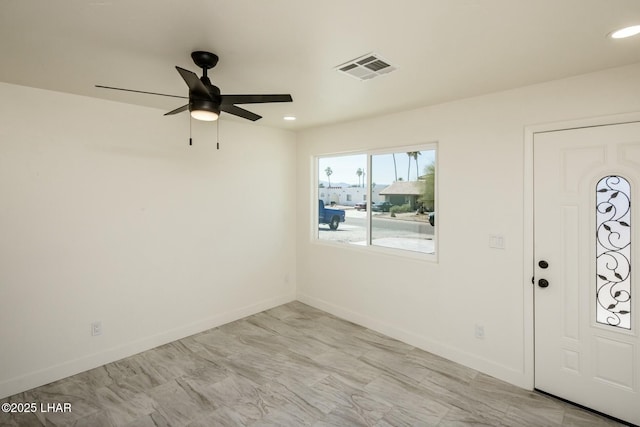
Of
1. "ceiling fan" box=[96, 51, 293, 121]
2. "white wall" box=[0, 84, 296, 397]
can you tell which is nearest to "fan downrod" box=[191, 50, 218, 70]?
"ceiling fan" box=[96, 51, 293, 121]

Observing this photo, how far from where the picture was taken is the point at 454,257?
10.8 ft

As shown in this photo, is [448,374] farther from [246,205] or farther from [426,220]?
[246,205]

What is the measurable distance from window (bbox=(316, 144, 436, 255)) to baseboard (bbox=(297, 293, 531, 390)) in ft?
2.99

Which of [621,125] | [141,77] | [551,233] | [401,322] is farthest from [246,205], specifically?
[621,125]

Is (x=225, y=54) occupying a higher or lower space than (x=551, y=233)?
higher

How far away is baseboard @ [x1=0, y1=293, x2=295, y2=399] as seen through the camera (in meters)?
2.80

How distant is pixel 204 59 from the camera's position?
2.13 meters

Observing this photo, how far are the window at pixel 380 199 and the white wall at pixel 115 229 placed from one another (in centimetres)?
91

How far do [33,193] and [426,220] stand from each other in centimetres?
370

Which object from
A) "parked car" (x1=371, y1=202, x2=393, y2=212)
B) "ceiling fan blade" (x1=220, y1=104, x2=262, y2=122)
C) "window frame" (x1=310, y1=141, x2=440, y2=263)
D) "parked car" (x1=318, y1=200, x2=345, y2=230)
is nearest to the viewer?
"ceiling fan blade" (x1=220, y1=104, x2=262, y2=122)

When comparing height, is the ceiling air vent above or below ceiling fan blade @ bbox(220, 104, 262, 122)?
above

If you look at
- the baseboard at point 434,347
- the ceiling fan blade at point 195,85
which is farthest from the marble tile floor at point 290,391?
the ceiling fan blade at point 195,85

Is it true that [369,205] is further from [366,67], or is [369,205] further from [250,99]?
[250,99]

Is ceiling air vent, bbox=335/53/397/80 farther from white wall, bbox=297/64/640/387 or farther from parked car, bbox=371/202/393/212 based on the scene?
parked car, bbox=371/202/393/212
